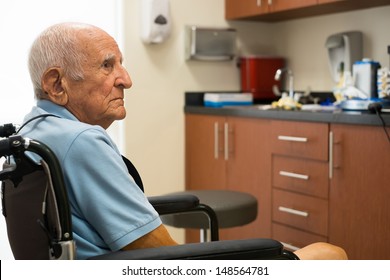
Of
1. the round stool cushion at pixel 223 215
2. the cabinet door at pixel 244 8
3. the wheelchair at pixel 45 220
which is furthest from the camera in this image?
the cabinet door at pixel 244 8

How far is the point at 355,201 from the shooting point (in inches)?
90.9

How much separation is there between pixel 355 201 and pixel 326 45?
3.34 ft

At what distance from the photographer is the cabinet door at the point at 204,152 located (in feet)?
10.1

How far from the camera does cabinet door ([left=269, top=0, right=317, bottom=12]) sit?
2875 mm

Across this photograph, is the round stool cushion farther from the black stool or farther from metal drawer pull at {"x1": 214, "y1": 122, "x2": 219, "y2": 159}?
metal drawer pull at {"x1": 214, "y1": 122, "x2": 219, "y2": 159}


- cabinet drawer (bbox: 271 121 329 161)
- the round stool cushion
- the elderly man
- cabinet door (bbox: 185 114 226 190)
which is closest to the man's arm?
the elderly man

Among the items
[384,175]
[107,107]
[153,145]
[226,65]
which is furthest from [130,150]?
[107,107]

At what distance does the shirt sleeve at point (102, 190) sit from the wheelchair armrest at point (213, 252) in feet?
0.12

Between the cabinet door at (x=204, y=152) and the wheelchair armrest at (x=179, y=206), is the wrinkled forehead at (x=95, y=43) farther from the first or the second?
the cabinet door at (x=204, y=152)

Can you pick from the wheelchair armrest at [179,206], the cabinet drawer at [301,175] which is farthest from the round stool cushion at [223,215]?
the cabinet drawer at [301,175]

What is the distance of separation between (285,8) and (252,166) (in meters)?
0.88

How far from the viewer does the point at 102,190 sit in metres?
1.15
